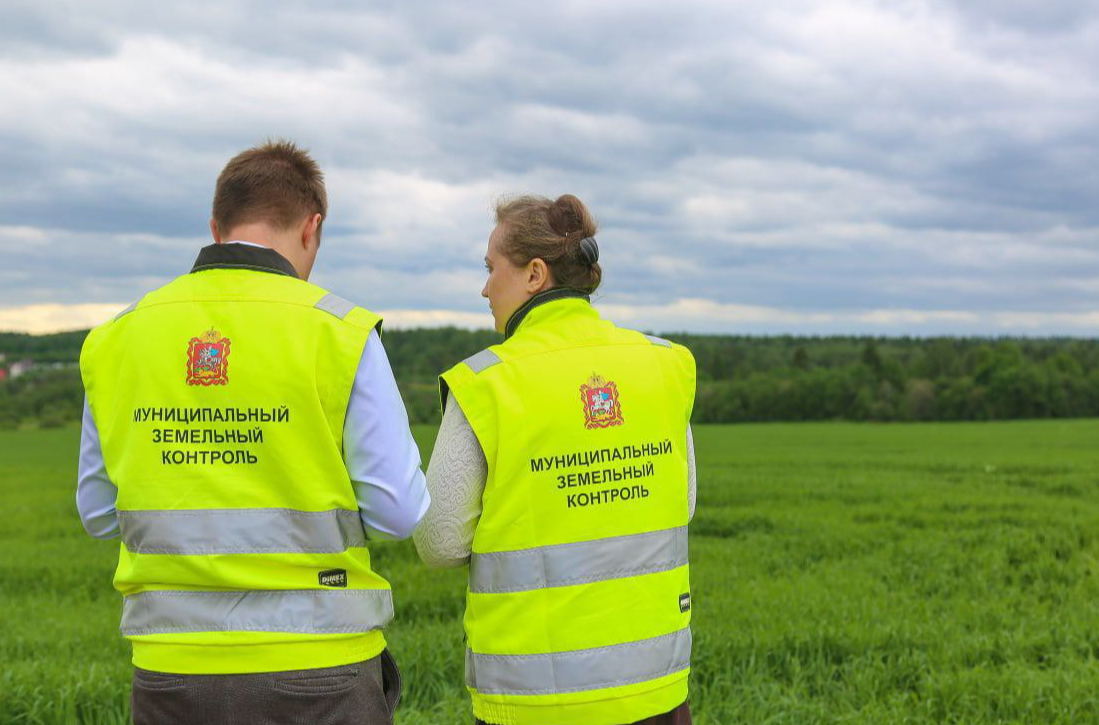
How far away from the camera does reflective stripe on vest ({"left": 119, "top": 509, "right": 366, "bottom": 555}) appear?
2.46m

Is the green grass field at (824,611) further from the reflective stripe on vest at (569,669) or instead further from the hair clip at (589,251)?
the hair clip at (589,251)

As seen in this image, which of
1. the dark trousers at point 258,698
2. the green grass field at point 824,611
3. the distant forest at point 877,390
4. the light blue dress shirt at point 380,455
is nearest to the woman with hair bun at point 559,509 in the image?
the light blue dress shirt at point 380,455

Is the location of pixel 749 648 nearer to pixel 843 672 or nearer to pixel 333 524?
pixel 843 672

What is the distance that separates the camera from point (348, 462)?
2580 mm

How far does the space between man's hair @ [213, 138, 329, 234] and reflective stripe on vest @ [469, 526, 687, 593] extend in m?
1.10

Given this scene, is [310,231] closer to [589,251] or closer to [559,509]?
[589,251]

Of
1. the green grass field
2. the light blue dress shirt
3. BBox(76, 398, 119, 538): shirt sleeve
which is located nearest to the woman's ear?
the light blue dress shirt

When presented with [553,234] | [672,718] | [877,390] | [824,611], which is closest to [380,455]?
[553,234]

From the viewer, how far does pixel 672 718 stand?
2.88 meters

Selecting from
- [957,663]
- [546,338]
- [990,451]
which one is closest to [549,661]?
[546,338]

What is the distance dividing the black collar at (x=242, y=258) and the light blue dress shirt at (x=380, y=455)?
0.34 m

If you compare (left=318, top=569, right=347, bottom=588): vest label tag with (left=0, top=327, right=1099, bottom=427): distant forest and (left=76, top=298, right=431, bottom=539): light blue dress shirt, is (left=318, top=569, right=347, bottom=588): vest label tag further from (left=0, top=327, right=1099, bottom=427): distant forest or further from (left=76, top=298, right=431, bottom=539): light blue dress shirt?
(left=0, top=327, right=1099, bottom=427): distant forest

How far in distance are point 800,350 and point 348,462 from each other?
79.9m

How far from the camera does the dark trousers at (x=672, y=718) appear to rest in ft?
9.25
